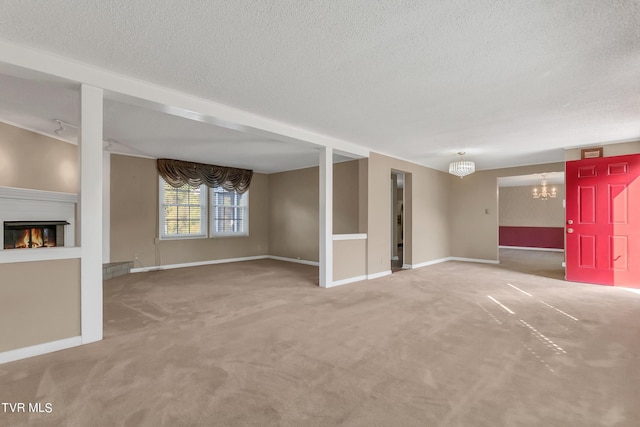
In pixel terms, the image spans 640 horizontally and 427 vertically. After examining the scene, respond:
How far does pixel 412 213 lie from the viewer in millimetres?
6754

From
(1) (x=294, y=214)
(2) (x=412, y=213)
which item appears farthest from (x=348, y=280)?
(1) (x=294, y=214)

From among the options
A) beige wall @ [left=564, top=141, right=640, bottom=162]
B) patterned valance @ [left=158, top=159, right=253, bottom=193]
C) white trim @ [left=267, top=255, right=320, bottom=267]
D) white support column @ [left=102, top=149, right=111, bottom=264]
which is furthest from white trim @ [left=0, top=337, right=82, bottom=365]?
beige wall @ [left=564, top=141, right=640, bottom=162]

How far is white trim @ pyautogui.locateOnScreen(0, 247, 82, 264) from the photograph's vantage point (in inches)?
91.7

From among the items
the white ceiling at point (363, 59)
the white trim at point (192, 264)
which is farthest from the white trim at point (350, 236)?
the white trim at point (192, 264)

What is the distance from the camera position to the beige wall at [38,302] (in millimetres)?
2332

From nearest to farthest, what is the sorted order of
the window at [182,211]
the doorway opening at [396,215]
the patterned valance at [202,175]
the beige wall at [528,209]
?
the patterned valance at [202,175], the window at [182,211], the doorway opening at [396,215], the beige wall at [528,209]

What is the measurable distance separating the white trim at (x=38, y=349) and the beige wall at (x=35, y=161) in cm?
285

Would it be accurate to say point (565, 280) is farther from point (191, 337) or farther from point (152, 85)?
point (152, 85)

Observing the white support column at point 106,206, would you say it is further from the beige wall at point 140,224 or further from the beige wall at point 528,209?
Answer: the beige wall at point 528,209

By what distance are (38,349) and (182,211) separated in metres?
4.75

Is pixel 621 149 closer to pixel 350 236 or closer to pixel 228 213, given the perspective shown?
pixel 350 236

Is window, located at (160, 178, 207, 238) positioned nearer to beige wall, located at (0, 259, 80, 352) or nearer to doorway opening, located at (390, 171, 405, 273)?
beige wall, located at (0, 259, 80, 352)

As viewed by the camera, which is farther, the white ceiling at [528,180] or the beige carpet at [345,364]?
the white ceiling at [528,180]

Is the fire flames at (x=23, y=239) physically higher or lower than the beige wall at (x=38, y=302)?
higher
